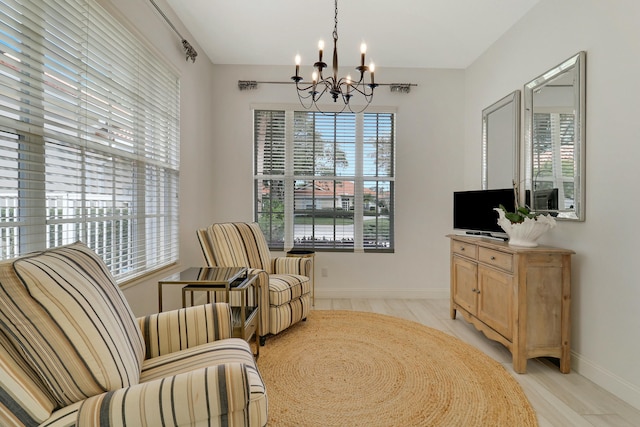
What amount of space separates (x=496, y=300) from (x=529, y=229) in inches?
22.8

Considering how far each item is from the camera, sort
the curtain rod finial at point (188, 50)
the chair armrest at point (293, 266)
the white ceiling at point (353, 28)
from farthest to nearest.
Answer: the chair armrest at point (293, 266), the curtain rod finial at point (188, 50), the white ceiling at point (353, 28)

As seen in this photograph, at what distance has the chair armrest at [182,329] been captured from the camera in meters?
1.46

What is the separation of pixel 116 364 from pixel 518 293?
2276 mm

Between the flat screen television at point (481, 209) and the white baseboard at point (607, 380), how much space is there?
102 cm

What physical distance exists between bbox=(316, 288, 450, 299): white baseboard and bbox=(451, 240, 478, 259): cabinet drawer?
98 cm

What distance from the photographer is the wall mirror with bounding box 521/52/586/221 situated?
221cm

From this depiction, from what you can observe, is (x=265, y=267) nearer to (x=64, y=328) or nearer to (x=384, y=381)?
(x=384, y=381)

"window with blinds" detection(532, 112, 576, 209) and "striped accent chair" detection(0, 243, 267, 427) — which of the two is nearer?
"striped accent chair" detection(0, 243, 267, 427)

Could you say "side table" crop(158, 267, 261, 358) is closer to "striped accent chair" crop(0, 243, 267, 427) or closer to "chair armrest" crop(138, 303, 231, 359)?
"chair armrest" crop(138, 303, 231, 359)

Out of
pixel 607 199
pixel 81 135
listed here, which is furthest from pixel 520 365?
pixel 81 135

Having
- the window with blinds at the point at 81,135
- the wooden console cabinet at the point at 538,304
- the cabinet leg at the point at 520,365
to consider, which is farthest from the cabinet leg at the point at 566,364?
the window with blinds at the point at 81,135

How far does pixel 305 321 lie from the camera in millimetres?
3102

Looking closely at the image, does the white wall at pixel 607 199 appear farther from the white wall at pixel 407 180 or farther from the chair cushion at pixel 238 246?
the chair cushion at pixel 238 246

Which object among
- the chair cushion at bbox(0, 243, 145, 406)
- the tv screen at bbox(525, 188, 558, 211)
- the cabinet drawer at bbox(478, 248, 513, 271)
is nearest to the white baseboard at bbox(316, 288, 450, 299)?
the cabinet drawer at bbox(478, 248, 513, 271)
